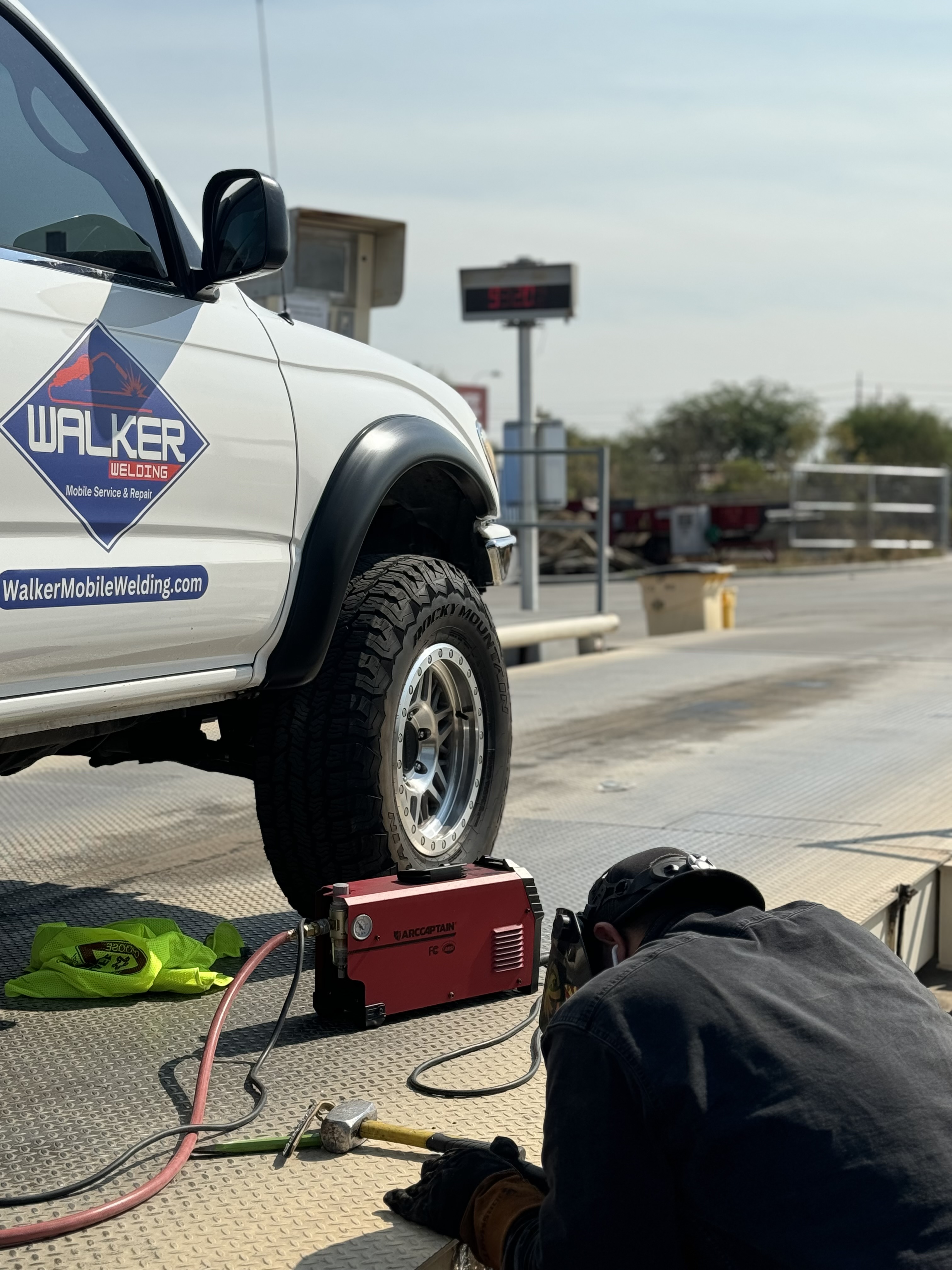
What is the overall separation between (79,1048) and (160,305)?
5.39ft

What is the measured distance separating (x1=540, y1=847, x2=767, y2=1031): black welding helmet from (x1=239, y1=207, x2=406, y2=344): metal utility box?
8184mm

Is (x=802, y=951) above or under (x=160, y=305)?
under

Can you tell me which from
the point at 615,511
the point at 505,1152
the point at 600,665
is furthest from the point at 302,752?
the point at 615,511

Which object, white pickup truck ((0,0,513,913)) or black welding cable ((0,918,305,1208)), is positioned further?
white pickup truck ((0,0,513,913))

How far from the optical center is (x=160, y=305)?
10.8 ft

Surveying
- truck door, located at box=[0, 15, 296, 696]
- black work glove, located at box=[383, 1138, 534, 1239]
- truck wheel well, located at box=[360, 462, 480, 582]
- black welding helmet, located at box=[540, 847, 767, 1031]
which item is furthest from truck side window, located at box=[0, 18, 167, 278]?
black work glove, located at box=[383, 1138, 534, 1239]

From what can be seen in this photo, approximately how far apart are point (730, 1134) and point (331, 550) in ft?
7.09

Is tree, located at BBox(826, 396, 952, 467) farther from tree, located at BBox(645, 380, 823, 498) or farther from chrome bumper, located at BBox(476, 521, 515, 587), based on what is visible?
chrome bumper, located at BBox(476, 521, 515, 587)

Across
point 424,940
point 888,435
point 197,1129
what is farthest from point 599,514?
point 888,435

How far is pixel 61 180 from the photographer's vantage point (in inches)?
127

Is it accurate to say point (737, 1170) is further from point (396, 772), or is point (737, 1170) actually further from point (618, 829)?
point (618, 829)

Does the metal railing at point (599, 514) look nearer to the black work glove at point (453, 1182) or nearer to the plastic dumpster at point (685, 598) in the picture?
the plastic dumpster at point (685, 598)

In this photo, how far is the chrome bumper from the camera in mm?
4473

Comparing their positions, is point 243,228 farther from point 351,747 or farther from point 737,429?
point 737,429
